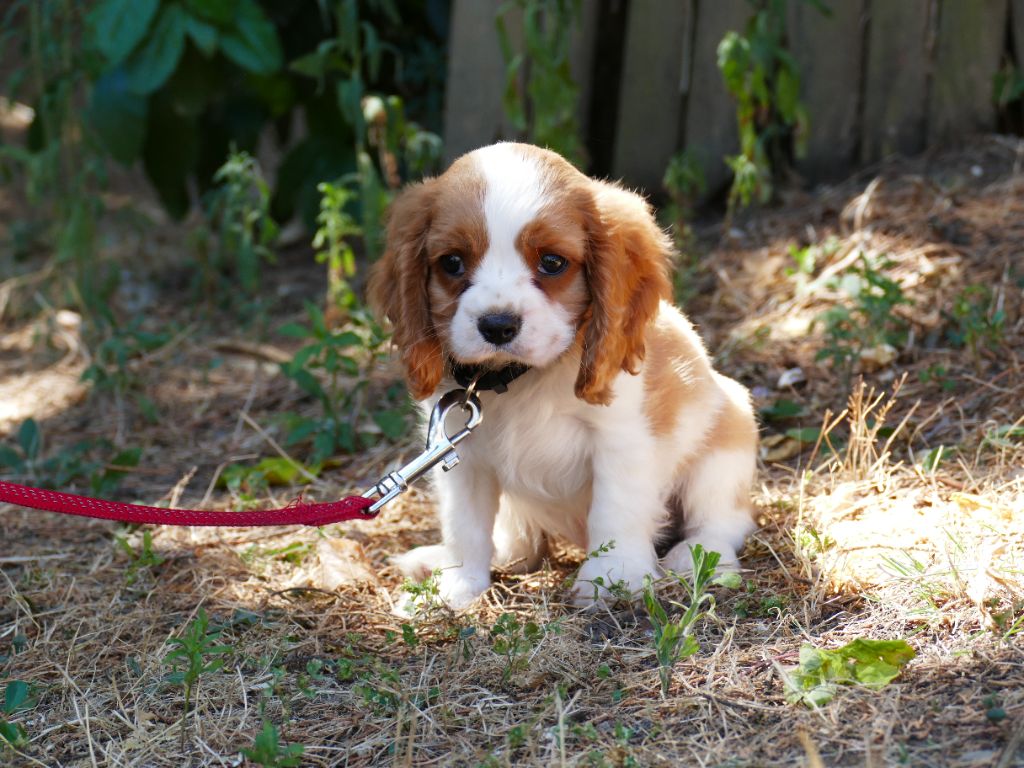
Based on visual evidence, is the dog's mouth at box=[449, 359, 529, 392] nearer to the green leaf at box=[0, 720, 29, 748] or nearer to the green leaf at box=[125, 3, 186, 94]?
the green leaf at box=[0, 720, 29, 748]

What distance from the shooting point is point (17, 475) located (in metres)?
4.61

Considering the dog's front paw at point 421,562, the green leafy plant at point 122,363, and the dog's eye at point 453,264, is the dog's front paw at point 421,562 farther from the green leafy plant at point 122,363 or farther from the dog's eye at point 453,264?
the green leafy plant at point 122,363

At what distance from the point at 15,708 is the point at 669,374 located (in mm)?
1960

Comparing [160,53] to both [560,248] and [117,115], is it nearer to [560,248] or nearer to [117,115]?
[117,115]

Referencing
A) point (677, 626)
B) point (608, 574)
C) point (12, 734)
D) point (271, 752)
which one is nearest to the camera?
point (271, 752)

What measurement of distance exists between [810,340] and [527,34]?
176 centimetres

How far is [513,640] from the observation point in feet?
9.39

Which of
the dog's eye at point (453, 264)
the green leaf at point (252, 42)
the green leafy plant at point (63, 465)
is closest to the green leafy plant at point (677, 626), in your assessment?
the dog's eye at point (453, 264)

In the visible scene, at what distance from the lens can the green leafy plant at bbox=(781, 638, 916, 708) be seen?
2551mm

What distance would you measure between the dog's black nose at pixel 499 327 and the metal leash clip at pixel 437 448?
0.32 metres

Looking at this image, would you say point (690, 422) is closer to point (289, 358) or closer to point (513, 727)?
point (513, 727)

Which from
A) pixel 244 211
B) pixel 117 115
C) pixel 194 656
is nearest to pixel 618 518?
pixel 194 656

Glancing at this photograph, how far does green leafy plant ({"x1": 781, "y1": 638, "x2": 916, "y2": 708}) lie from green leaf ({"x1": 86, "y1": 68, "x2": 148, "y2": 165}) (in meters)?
4.68

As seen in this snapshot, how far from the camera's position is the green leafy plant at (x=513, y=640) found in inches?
110
